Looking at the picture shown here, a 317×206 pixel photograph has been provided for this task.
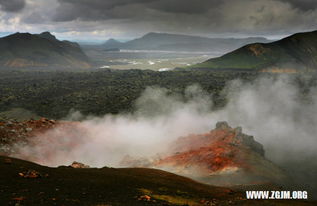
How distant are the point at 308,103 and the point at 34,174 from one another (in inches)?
7687

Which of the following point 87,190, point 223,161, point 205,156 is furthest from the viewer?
point 205,156

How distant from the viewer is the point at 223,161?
7794cm

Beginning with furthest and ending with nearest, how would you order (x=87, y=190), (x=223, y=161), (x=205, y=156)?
1. (x=205, y=156)
2. (x=223, y=161)
3. (x=87, y=190)

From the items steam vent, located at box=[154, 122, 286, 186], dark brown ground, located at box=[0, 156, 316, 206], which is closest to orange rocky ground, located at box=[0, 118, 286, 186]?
steam vent, located at box=[154, 122, 286, 186]

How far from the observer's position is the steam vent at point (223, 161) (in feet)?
231

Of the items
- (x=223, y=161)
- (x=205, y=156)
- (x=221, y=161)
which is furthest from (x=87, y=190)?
(x=205, y=156)

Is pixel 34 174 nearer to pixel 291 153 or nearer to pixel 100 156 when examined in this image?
pixel 100 156

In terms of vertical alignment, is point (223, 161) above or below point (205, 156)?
below

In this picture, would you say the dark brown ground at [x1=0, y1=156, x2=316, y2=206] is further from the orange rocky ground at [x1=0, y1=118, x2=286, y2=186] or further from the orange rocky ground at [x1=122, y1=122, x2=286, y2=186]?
the orange rocky ground at [x1=0, y1=118, x2=286, y2=186]

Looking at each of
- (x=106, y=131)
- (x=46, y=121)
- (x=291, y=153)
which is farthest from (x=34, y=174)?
(x=291, y=153)

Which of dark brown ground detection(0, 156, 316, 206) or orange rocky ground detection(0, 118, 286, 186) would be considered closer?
dark brown ground detection(0, 156, 316, 206)

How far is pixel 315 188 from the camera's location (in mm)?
74375

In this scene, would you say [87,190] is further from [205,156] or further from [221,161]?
[205,156]

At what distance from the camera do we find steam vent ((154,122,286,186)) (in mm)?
70312
